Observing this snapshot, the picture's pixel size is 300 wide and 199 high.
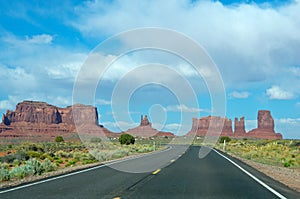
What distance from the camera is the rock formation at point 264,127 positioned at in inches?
6378

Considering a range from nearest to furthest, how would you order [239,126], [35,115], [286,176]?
[286,176] → [35,115] → [239,126]

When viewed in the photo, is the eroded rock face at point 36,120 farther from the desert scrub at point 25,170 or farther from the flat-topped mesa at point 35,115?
the desert scrub at point 25,170

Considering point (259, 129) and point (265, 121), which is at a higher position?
point (265, 121)

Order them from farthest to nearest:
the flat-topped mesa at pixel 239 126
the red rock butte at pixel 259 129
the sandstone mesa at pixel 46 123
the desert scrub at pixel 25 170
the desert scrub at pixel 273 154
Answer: the flat-topped mesa at pixel 239 126 → the red rock butte at pixel 259 129 → the sandstone mesa at pixel 46 123 → the desert scrub at pixel 273 154 → the desert scrub at pixel 25 170

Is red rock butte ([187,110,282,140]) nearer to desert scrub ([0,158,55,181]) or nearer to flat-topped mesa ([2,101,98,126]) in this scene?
flat-topped mesa ([2,101,98,126])

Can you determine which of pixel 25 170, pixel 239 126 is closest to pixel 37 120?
pixel 239 126

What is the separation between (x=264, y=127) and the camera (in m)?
165

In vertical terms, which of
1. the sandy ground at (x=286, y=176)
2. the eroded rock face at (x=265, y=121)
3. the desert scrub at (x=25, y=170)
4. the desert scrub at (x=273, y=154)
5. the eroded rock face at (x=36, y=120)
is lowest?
the desert scrub at (x=25, y=170)

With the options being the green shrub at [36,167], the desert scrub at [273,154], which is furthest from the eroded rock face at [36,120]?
the green shrub at [36,167]

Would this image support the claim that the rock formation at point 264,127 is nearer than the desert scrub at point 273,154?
No

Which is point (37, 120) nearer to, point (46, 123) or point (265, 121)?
point (46, 123)

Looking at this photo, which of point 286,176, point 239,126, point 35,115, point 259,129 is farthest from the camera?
point 239,126

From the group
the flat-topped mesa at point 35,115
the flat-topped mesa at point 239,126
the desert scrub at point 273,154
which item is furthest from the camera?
the flat-topped mesa at point 239,126

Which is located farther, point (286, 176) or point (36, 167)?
point (286, 176)
